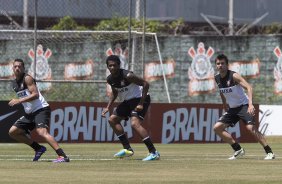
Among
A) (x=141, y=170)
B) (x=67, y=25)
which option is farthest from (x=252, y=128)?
(x=67, y=25)

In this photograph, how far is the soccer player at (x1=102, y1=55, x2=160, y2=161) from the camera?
65.3 feet

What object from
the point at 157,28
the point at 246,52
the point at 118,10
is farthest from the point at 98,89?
the point at 157,28

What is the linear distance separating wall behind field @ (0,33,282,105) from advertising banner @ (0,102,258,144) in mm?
5992

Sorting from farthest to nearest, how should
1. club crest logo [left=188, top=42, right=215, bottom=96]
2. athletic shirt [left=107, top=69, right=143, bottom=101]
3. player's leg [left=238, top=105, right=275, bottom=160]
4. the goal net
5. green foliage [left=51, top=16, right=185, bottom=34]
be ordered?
green foliage [left=51, top=16, right=185, bottom=34] → club crest logo [left=188, top=42, right=215, bottom=96] → the goal net → player's leg [left=238, top=105, right=275, bottom=160] → athletic shirt [left=107, top=69, right=143, bottom=101]

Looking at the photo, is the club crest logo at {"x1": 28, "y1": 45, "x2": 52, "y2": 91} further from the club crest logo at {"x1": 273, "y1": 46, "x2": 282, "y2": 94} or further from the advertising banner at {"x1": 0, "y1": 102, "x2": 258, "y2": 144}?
the club crest logo at {"x1": 273, "y1": 46, "x2": 282, "y2": 94}

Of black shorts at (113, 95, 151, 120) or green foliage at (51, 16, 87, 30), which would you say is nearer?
black shorts at (113, 95, 151, 120)

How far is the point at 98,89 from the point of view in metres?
34.4

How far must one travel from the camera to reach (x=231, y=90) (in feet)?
68.4

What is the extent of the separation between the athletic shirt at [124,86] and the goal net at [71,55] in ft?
40.9

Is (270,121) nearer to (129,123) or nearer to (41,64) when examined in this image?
(129,123)

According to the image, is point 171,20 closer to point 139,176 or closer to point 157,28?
point 157,28

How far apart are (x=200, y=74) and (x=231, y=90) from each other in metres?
17.4

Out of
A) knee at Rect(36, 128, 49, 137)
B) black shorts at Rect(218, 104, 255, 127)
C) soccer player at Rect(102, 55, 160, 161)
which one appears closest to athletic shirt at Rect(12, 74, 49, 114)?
knee at Rect(36, 128, 49, 137)

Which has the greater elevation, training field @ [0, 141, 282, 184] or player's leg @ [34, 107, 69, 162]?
player's leg @ [34, 107, 69, 162]
